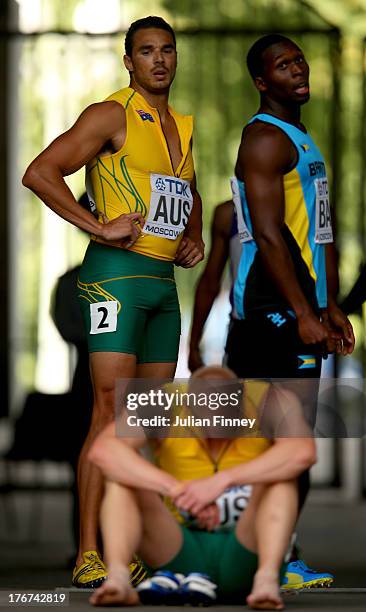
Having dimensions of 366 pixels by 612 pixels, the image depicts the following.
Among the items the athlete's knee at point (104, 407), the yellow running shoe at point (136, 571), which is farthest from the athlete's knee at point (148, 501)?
the athlete's knee at point (104, 407)

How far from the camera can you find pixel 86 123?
4.49 m

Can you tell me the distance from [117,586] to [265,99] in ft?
6.02

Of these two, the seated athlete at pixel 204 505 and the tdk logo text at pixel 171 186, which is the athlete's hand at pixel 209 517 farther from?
the tdk logo text at pixel 171 186

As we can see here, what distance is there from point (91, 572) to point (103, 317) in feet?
2.54

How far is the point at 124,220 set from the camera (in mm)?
4441

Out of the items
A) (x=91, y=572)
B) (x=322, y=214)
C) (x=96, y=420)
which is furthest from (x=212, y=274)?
(x=91, y=572)

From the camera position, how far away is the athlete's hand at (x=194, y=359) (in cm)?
572

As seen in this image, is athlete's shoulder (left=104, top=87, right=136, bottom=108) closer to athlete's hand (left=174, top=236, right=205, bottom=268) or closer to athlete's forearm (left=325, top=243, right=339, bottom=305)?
athlete's hand (left=174, top=236, right=205, bottom=268)

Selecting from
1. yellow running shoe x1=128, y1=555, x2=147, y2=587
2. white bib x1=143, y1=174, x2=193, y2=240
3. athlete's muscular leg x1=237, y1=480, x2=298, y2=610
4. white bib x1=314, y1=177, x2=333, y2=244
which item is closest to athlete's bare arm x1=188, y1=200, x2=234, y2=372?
white bib x1=314, y1=177, x2=333, y2=244

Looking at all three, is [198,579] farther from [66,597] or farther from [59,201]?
[59,201]

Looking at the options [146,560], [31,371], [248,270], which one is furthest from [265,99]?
[31,371]

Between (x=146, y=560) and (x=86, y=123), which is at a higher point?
(x=86, y=123)

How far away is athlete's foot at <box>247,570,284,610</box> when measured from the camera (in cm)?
370

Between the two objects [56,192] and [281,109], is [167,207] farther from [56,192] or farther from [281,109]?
[281,109]
